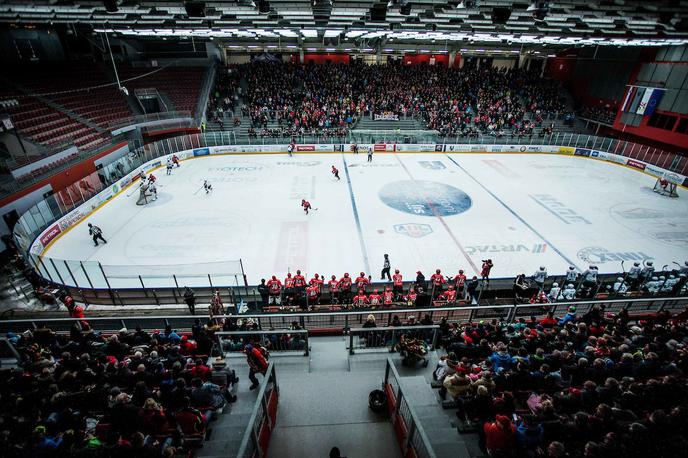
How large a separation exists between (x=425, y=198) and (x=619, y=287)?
11.3 m

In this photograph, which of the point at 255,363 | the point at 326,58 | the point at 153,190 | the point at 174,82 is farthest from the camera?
the point at 326,58

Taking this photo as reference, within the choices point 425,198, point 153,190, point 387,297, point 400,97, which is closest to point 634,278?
point 387,297

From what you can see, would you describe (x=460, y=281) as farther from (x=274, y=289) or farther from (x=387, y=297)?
(x=274, y=289)

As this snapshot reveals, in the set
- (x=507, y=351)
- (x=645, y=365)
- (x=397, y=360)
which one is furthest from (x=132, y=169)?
(x=645, y=365)

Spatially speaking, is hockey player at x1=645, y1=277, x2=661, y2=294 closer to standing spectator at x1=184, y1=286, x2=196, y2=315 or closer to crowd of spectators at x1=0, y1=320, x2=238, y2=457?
crowd of spectators at x1=0, y1=320, x2=238, y2=457

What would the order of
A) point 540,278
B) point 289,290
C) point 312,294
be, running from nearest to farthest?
point 312,294 → point 289,290 → point 540,278

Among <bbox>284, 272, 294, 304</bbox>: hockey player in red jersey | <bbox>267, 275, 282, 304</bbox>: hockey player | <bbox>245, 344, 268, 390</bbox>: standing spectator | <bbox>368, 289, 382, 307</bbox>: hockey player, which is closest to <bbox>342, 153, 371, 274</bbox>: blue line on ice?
<bbox>368, 289, 382, 307</bbox>: hockey player

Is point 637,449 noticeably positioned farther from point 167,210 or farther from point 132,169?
point 132,169

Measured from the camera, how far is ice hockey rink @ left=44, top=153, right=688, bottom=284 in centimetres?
1494

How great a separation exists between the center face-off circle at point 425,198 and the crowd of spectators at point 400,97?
38.1 feet

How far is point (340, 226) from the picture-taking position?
17734mm

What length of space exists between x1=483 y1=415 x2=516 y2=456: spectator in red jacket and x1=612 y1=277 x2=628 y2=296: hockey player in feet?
33.7

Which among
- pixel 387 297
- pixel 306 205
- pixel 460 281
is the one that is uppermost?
pixel 387 297

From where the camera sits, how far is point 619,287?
11.7 meters
